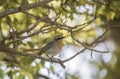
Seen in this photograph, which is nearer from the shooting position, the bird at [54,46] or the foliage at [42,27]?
the foliage at [42,27]

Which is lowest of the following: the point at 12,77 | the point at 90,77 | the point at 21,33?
the point at 90,77

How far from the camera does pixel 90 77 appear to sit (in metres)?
10.1

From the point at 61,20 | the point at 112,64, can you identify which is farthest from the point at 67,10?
the point at 112,64

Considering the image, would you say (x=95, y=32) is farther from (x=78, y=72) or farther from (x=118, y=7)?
(x=78, y=72)

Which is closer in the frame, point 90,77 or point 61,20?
point 61,20

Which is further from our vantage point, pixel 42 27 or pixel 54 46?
pixel 54 46

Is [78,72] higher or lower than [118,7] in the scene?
lower

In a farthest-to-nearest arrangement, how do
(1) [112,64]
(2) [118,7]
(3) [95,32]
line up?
(1) [112,64]
(3) [95,32]
(2) [118,7]

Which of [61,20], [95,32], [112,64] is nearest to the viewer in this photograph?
[61,20]

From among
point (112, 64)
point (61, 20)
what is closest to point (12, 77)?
point (61, 20)

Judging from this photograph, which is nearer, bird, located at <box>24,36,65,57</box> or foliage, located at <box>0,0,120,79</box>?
foliage, located at <box>0,0,120,79</box>

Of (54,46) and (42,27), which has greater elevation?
(42,27)

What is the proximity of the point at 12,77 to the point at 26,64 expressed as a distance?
0.81 ft

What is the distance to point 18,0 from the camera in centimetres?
602
